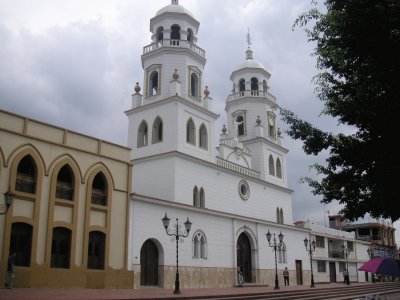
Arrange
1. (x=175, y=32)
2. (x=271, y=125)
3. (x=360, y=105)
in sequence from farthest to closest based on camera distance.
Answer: (x=271, y=125)
(x=175, y=32)
(x=360, y=105)

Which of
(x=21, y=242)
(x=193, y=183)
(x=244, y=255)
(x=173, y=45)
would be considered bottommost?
(x=244, y=255)

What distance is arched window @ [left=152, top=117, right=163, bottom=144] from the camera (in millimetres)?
33438

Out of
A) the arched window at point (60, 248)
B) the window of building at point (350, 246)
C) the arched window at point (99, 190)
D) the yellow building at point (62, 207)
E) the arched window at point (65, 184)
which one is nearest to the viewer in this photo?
the yellow building at point (62, 207)

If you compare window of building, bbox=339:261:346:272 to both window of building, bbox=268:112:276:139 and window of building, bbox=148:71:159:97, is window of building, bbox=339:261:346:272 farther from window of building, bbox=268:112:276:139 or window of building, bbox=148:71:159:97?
window of building, bbox=148:71:159:97

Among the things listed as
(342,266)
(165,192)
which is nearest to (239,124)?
(165,192)

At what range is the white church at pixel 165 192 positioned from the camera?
2073 centimetres

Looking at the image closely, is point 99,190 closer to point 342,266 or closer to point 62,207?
point 62,207

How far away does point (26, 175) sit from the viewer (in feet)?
68.2

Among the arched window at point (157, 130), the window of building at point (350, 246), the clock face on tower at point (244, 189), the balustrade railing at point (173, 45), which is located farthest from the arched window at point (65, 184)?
the window of building at point (350, 246)

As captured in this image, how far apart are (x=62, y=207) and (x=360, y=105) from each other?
606 inches

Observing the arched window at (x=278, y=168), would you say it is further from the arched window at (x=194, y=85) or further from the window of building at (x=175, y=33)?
the window of building at (x=175, y=33)

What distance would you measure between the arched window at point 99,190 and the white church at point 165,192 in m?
0.06

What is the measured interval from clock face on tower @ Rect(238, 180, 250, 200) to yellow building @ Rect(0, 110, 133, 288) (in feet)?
44.6

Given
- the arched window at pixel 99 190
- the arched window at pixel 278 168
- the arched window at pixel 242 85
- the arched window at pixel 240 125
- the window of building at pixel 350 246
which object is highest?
the arched window at pixel 242 85
